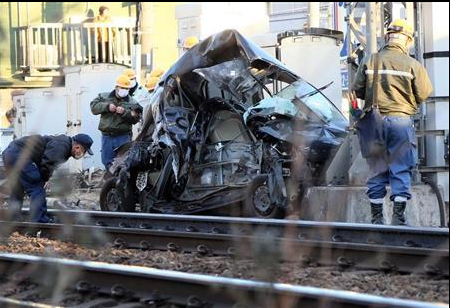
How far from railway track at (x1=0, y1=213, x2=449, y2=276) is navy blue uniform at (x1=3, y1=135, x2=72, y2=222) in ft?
1.02

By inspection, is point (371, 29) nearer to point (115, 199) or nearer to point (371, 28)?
point (371, 28)

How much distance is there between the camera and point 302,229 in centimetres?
658

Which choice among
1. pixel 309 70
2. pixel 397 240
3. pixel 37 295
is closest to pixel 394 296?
pixel 397 240

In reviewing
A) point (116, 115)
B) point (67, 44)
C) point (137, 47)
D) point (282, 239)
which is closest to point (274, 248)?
point (282, 239)

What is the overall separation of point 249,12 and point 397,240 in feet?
35.1

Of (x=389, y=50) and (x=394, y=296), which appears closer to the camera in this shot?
(x=394, y=296)

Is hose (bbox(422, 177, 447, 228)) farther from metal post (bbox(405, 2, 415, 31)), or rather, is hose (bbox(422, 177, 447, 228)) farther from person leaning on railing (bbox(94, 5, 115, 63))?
person leaning on railing (bbox(94, 5, 115, 63))

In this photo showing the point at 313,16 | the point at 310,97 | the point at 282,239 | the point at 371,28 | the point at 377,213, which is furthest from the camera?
the point at 313,16

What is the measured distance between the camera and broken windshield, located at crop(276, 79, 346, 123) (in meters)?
8.75

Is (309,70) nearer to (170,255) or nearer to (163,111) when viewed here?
(163,111)

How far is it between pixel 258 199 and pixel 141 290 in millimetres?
3335

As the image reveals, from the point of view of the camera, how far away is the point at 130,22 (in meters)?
17.9

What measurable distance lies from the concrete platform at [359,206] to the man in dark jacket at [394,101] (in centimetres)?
53

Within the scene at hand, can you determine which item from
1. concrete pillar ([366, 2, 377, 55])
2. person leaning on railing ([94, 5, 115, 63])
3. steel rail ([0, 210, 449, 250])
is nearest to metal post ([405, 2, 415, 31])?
concrete pillar ([366, 2, 377, 55])
